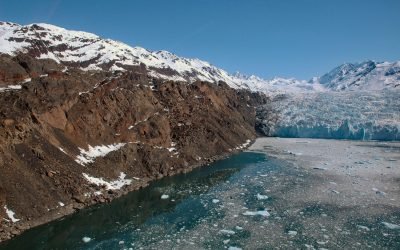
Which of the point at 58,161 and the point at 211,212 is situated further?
the point at 58,161

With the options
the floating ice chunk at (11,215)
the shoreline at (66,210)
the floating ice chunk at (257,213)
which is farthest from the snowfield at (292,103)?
the floating ice chunk at (257,213)

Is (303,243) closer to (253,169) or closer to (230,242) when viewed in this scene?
(230,242)

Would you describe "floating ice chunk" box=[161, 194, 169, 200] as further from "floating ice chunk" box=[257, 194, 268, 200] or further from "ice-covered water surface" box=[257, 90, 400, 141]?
"ice-covered water surface" box=[257, 90, 400, 141]

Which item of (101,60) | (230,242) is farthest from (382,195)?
(101,60)

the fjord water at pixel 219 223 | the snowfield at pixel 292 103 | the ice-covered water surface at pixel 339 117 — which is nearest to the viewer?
the fjord water at pixel 219 223

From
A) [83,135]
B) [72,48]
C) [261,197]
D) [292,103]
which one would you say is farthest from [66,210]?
[72,48]

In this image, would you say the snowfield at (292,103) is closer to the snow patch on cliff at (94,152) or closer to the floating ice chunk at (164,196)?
the snow patch on cliff at (94,152)
